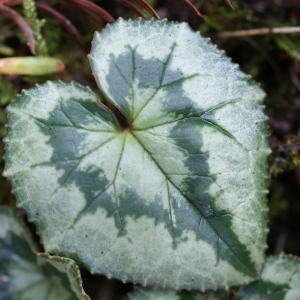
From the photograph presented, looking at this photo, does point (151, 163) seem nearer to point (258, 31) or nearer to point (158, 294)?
point (158, 294)

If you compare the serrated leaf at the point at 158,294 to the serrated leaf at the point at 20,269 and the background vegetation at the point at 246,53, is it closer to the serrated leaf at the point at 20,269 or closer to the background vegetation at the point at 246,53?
the serrated leaf at the point at 20,269

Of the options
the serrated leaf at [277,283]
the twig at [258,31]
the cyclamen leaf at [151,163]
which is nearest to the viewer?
the cyclamen leaf at [151,163]

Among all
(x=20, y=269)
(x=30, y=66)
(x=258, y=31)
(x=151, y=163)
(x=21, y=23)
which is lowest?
(x=20, y=269)

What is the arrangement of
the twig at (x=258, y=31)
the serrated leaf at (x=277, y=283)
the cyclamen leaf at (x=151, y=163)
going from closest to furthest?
the cyclamen leaf at (x=151, y=163)
the serrated leaf at (x=277, y=283)
the twig at (x=258, y=31)

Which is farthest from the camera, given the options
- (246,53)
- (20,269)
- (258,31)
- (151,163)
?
(246,53)

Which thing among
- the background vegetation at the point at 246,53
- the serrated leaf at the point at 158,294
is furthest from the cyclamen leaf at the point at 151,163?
the background vegetation at the point at 246,53

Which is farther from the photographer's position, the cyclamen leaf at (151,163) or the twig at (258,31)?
the twig at (258,31)

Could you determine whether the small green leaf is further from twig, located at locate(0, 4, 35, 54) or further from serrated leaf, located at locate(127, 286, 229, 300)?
serrated leaf, located at locate(127, 286, 229, 300)

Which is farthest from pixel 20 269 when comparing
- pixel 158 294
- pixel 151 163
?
pixel 151 163

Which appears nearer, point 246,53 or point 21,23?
point 21,23
